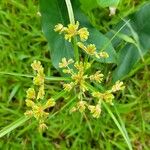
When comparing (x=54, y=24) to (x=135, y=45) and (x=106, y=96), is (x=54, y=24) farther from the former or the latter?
(x=106, y=96)

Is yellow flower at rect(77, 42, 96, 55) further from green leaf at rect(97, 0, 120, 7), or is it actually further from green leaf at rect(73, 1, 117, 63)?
green leaf at rect(73, 1, 117, 63)

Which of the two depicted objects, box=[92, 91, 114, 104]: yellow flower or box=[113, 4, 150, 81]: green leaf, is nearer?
box=[92, 91, 114, 104]: yellow flower

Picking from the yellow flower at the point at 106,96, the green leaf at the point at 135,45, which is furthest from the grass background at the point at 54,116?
the yellow flower at the point at 106,96

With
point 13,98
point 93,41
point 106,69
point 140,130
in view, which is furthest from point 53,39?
point 140,130

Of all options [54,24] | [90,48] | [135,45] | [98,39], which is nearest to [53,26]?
[54,24]

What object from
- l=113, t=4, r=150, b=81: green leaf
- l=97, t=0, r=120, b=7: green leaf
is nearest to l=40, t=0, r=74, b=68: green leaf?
l=113, t=4, r=150, b=81: green leaf

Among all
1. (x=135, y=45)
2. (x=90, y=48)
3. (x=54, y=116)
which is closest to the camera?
(x=90, y=48)

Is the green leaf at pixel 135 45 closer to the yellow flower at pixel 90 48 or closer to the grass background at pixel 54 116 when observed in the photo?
the grass background at pixel 54 116
